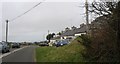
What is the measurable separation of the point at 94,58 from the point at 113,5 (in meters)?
2.83

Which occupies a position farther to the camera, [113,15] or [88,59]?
[88,59]

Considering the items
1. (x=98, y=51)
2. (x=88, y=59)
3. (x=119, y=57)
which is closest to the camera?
(x=119, y=57)

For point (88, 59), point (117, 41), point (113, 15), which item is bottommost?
point (88, 59)

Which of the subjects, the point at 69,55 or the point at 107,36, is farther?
the point at 69,55

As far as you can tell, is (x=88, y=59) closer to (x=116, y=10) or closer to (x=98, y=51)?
(x=98, y=51)

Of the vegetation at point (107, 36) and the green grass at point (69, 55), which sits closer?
the vegetation at point (107, 36)

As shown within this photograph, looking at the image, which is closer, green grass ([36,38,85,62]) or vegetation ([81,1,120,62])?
vegetation ([81,1,120,62])

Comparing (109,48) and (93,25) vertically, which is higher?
(93,25)

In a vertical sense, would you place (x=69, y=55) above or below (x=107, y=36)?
below

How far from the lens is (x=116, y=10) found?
12383 mm

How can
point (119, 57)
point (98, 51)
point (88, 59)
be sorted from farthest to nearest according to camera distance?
1. point (88, 59)
2. point (98, 51)
3. point (119, 57)

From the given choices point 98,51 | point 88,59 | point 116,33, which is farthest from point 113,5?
point 88,59

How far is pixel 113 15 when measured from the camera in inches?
493

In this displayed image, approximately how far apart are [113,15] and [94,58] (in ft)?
8.25
